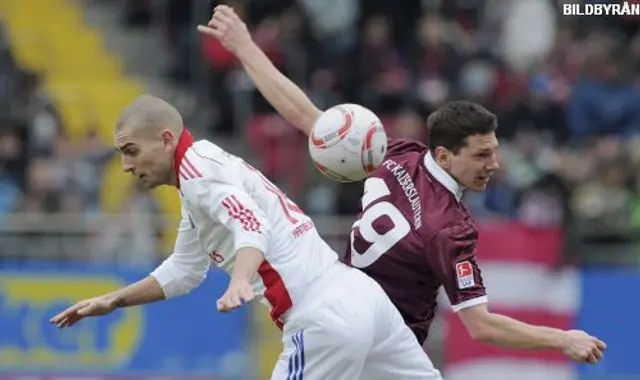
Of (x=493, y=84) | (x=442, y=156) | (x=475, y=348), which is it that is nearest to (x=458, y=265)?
(x=442, y=156)

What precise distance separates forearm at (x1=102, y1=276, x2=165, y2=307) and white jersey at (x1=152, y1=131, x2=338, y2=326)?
453 millimetres

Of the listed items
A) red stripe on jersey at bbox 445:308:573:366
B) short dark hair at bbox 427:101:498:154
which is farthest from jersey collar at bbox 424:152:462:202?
red stripe on jersey at bbox 445:308:573:366

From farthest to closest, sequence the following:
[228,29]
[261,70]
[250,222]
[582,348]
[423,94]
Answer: [423,94] < [261,70] < [228,29] < [582,348] < [250,222]

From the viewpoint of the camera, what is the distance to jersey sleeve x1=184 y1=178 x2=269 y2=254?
726 centimetres

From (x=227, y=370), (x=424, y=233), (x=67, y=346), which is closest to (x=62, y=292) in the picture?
(x=67, y=346)

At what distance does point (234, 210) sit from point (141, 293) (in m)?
1.21

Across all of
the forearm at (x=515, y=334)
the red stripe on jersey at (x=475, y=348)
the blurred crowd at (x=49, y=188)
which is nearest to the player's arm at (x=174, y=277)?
the forearm at (x=515, y=334)

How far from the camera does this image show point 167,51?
18.6 meters

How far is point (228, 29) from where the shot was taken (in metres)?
9.02

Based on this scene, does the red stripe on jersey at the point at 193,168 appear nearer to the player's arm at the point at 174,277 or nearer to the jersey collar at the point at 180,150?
the jersey collar at the point at 180,150

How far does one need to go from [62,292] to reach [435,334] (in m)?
3.40

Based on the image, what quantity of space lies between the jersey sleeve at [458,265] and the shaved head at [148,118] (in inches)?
55.9

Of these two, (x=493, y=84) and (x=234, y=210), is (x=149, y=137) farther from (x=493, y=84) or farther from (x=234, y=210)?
(x=493, y=84)

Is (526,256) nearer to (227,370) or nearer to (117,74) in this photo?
(227,370)
